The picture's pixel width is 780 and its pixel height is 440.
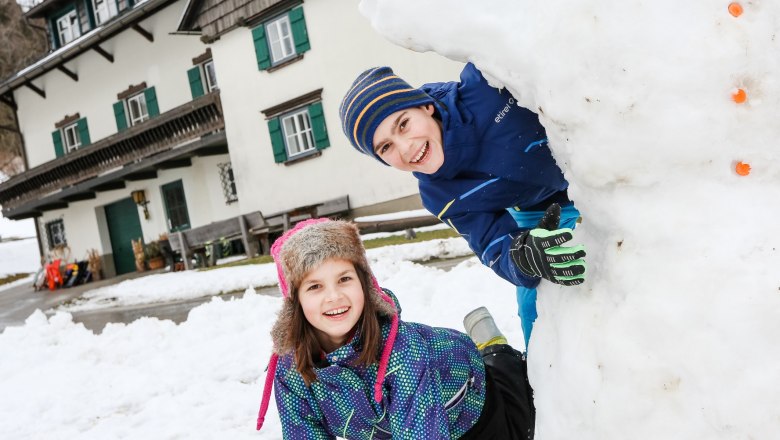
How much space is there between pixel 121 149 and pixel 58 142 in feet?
14.6

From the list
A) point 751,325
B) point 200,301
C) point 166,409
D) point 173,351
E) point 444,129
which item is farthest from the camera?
point 200,301

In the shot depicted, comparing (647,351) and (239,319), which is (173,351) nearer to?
(239,319)

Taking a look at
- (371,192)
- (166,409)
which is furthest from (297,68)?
(166,409)

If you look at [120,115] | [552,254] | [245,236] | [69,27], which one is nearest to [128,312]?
[245,236]

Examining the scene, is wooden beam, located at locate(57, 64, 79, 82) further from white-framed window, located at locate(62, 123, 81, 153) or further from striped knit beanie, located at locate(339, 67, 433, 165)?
striped knit beanie, located at locate(339, 67, 433, 165)

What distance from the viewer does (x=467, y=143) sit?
2.03 metres

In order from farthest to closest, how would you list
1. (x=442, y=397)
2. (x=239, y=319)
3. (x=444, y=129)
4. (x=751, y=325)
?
(x=239, y=319) < (x=442, y=397) < (x=444, y=129) < (x=751, y=325)

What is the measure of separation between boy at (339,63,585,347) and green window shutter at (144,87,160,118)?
16.8 meters

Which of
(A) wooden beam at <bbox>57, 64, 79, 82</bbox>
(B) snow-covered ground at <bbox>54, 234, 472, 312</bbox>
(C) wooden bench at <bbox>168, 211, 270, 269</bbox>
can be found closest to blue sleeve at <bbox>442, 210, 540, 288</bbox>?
(B) snow-covered ground at <bbox>54, 234, 472, 312</bbox>

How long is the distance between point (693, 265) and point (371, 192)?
11864mm

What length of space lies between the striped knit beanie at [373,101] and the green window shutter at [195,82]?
1532 cm

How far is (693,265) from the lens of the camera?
1444mm

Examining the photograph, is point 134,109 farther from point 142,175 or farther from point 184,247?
point 184,247

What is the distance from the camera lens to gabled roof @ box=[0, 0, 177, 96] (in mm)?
16109
